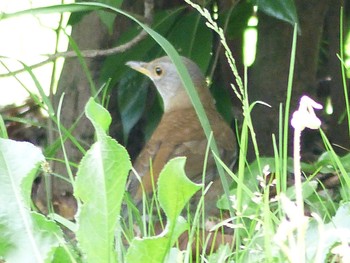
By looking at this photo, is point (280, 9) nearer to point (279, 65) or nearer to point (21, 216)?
point (279, 65)

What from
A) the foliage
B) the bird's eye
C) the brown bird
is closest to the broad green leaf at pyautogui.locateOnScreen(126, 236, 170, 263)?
the foliage

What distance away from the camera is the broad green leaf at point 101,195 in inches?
64.9

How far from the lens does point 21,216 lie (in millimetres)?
1788

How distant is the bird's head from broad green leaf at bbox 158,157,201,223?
187 centimetres

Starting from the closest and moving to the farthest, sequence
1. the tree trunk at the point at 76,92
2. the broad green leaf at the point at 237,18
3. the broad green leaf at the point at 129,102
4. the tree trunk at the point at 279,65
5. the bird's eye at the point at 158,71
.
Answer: the broad green leaf at the point at 237,18, the broad green leaf at the point at 129,102, the tree trunk at the point at 279,65, the tree trunk at the point at 76,92, the bird's eye at the point at 158,71

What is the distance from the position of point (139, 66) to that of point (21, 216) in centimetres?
188

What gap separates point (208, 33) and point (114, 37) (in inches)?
19.3

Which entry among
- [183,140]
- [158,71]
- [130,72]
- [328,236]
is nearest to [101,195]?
[328,236]

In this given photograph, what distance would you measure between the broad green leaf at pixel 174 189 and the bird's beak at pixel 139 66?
1.85m

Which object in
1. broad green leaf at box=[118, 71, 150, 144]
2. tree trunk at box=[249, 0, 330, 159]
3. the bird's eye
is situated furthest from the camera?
the bird's eye

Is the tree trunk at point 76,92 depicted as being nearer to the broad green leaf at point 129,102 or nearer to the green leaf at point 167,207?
the broad green leaf at point 129,102

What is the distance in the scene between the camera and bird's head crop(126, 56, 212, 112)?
365cm

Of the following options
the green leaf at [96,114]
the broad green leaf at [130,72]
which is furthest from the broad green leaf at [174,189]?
the broad green leaf at [130,72]

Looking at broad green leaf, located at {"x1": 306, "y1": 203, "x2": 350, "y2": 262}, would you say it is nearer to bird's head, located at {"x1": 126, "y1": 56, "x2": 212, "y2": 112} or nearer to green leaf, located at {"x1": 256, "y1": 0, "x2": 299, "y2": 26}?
green leaf, located at {"x1": 256, "y1": 0, "x2": 299, "y2": 26}
